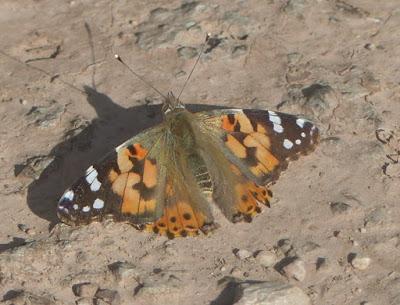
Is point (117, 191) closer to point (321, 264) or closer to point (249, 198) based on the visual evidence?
point (249, 198)

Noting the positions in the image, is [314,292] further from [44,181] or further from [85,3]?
[85,3]

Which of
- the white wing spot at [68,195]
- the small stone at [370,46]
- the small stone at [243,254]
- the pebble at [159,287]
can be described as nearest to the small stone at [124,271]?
the pebble at [159,287]

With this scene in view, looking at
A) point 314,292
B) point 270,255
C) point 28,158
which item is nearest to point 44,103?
point 28,158

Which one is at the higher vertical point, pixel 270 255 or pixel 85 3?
pixel 85 3

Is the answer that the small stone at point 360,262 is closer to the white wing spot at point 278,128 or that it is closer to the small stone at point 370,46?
the white wing spot at point 278,128

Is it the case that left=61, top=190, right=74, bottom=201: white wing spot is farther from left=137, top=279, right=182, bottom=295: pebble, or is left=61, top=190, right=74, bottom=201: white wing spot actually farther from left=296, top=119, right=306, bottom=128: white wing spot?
left=296, top=119, right=306, bottom=128: white wing spot

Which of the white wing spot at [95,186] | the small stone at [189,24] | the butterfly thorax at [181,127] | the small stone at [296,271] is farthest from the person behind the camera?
the small stone at [189,24]
